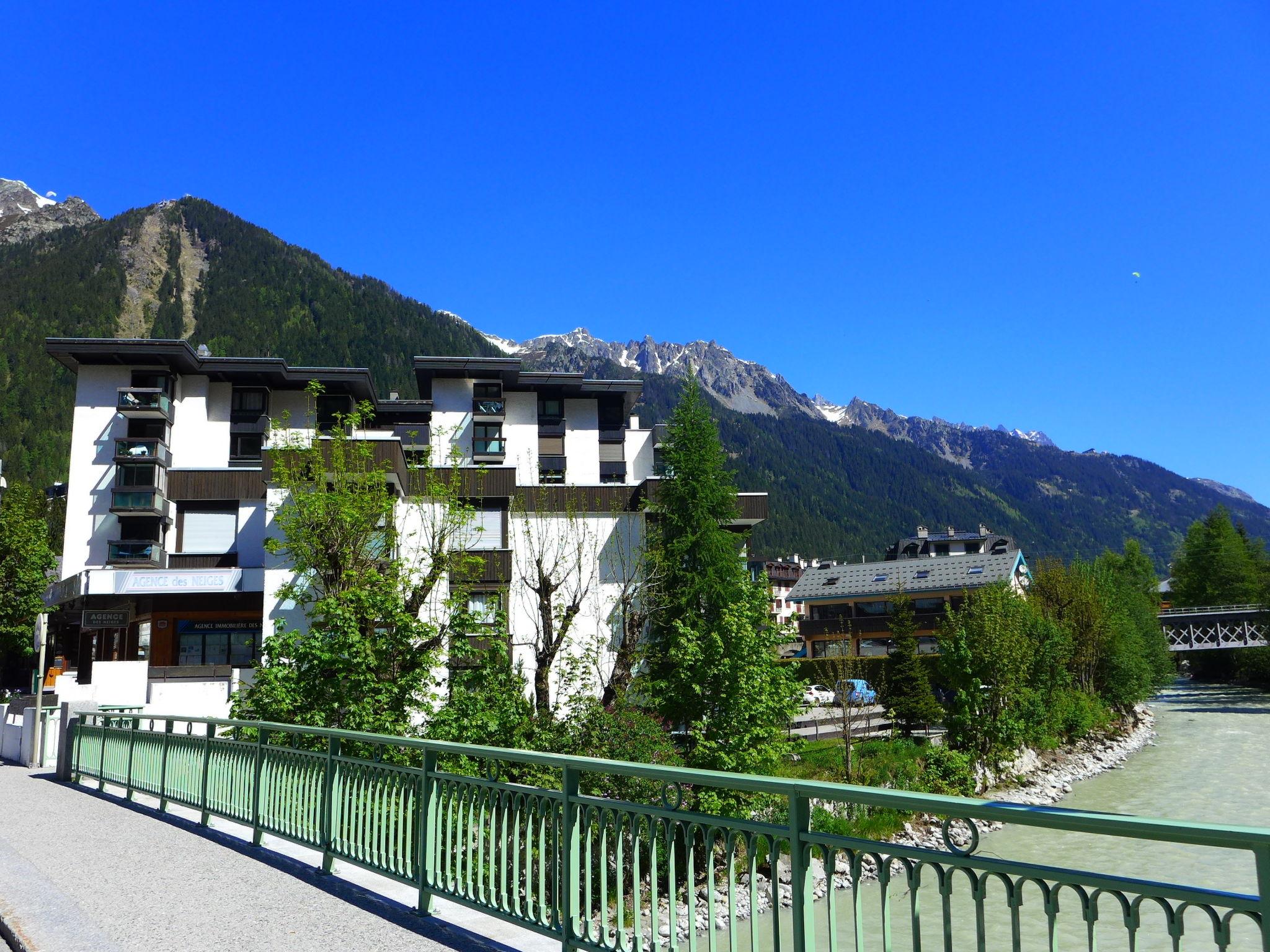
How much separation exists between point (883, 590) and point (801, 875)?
75485 mm

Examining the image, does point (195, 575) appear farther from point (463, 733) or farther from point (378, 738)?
point (378, 738)

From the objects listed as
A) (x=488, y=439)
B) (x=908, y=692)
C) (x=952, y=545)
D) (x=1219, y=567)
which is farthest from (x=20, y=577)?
(x=952, y=545)

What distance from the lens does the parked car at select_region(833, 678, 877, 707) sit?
34438 millimetres

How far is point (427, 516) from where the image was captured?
101 ft

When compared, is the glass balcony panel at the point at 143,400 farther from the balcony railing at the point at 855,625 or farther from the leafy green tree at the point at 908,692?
the balcony railing at the point at 855,625

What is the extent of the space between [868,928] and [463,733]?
6.97m

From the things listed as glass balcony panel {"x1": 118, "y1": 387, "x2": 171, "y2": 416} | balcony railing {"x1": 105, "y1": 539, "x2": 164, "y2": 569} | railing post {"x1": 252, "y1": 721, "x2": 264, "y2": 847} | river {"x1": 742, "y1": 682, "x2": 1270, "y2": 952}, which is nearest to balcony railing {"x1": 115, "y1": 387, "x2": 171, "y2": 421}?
glass balcony panel {"x1": 118, "y1": 387, "x2": 171, "y2": 416}

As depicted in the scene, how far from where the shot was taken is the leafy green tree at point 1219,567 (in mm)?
86688

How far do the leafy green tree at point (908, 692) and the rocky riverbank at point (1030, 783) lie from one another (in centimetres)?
351

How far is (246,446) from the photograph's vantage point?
42188mm

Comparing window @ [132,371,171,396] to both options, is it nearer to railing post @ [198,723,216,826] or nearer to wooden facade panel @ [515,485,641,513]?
wooden facade panel @ [515,485,641,513]

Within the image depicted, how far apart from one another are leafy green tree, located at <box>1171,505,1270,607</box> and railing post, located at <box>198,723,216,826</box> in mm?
90028

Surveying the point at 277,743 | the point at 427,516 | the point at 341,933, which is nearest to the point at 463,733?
the point at 277,743

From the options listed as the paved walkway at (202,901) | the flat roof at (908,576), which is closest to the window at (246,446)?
the paved walkway at (202,901)
